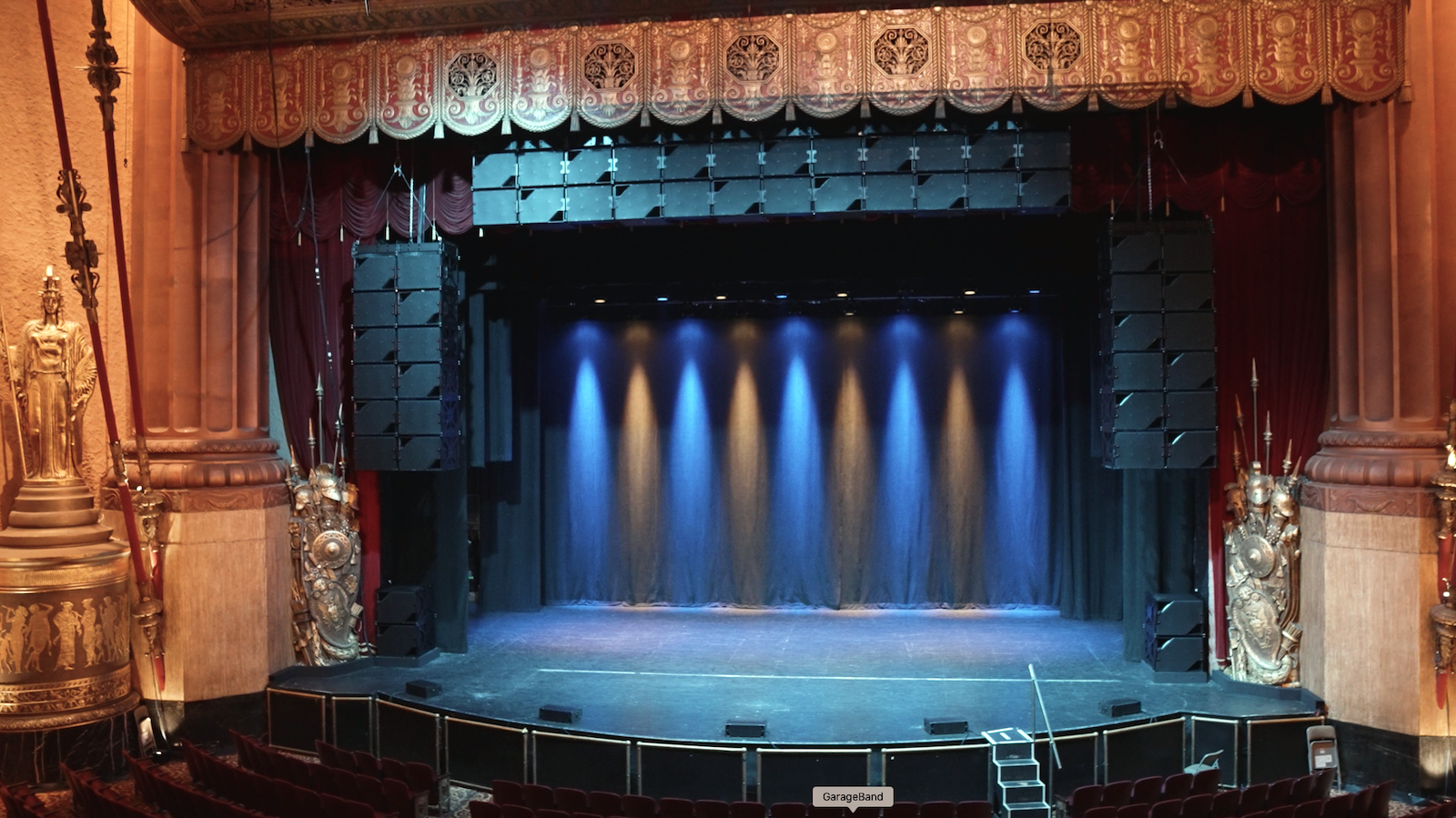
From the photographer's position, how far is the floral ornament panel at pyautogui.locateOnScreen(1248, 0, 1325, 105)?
389 inches

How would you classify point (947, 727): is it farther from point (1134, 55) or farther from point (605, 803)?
point (1134, 55)

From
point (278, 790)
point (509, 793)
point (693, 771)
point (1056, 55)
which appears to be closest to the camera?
point (278, 790)

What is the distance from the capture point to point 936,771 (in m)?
8.79

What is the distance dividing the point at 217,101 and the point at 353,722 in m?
6.11

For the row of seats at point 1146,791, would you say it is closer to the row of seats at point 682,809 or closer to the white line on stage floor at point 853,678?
the row of seats at point 682,809

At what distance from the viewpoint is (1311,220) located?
34.8 ft

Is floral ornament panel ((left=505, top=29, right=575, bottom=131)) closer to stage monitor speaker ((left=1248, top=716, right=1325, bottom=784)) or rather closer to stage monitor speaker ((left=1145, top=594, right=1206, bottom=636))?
stage monitor speaker ((left=1145, top=594, right=1206, bottom=636))

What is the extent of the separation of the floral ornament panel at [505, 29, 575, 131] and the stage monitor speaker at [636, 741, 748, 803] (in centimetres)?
577

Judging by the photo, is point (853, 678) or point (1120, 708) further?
point (853, 678)

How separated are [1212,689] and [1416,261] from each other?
420cm

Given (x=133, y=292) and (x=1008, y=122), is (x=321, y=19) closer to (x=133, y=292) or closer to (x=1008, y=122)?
(x=133, y=292)

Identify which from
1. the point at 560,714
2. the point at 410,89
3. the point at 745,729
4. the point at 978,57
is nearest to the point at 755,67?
the point at 978,57

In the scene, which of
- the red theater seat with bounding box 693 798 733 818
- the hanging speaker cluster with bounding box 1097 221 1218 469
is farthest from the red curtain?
the red theater seat with bounding box 693 798 733 818

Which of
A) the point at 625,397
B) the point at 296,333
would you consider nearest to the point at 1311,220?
the point at 625,397
